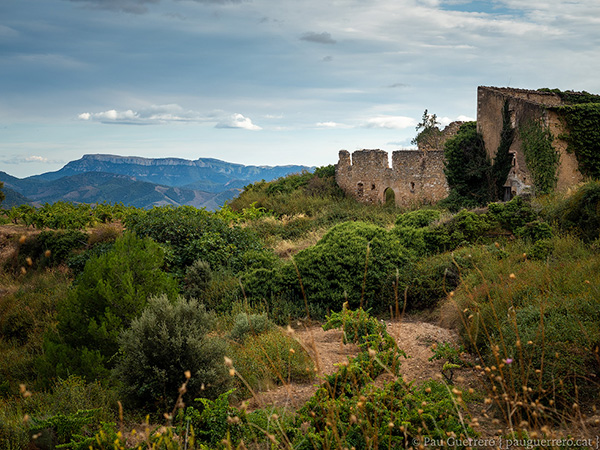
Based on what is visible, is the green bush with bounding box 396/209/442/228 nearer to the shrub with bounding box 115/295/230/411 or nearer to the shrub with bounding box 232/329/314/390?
the shrub with bounding box 232/329/314/390

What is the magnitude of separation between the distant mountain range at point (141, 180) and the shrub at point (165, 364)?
46.8 m

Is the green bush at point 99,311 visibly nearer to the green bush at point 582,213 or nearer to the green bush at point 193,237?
the green bush at point 193,237

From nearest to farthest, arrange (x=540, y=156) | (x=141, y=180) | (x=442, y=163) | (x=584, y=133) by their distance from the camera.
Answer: (x=584, y=133) → (x=540, y=156) → (x=442, y=163) → (x=141, y=180)

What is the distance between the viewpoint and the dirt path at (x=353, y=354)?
5078 millimetres

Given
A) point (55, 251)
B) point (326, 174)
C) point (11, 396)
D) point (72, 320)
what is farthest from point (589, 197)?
point (326, 174)

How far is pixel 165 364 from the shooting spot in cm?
520

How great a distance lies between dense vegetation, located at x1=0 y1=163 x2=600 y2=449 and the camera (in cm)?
379

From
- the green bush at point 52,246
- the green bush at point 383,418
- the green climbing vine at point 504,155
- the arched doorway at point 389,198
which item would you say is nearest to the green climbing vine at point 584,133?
the green climbing vine at point 504,155

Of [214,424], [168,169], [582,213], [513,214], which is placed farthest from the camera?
[168,169]

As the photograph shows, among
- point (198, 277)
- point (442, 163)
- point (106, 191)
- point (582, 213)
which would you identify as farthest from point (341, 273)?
point (106, 191)

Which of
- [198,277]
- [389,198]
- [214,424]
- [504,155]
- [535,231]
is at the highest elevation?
[504,155]

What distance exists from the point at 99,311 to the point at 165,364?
206cm

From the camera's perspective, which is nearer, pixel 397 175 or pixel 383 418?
pixel 383 418

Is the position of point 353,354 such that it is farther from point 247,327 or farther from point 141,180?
point 141,180
